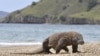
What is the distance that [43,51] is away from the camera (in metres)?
23.3

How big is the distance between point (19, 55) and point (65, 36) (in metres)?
2.98

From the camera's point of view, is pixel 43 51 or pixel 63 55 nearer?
pixel 63 55

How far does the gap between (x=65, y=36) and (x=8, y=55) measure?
11.9 ft

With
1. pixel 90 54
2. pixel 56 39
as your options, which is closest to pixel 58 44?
pixel 56 39

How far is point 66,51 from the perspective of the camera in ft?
76.8

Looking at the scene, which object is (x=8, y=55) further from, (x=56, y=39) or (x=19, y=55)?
(x=56, y=39)

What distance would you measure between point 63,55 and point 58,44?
1.20m

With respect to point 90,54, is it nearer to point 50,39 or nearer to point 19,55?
point 50,39

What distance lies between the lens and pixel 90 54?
869 inches

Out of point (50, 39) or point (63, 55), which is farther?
point (50, 39)

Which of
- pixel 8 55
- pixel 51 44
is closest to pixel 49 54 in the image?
pixel 51 44

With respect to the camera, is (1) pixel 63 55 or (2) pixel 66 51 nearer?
(1) pixel 63 55

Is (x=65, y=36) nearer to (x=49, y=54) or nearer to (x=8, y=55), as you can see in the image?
(x=49, y=54)

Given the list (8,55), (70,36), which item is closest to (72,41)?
(70,36)
